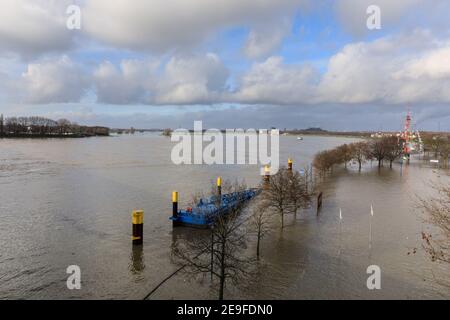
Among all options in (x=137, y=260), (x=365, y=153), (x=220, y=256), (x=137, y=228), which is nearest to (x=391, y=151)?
(x=365, y=153)

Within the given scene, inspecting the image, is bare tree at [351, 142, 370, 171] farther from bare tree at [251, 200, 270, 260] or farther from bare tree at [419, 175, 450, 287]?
bare tree at [251, 200, 270, 260]

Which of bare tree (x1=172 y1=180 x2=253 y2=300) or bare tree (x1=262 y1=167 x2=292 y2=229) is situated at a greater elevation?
bare tree (x1=262 y1=167 x2=292 y2=229)

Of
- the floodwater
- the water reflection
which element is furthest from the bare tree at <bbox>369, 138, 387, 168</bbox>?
the water reflection

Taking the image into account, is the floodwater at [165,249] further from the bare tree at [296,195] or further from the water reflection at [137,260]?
the bare tree at [296,195]

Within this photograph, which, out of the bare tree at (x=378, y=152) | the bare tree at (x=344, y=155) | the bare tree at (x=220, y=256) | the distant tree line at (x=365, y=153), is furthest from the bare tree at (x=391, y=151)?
the bare tree at (x=220, y=256)

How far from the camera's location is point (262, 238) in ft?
64.5

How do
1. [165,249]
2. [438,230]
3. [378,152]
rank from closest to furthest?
[165,249] → [438,230] → [378,152]

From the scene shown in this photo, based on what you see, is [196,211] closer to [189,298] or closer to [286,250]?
[286,250]

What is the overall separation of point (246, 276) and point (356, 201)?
18.9 m

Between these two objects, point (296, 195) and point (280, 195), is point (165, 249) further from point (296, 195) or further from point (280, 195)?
point (296, 195)

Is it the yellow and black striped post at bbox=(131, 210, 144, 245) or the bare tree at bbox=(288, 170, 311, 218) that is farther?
the bare tree at bbox=(288, 170, 311, 218)

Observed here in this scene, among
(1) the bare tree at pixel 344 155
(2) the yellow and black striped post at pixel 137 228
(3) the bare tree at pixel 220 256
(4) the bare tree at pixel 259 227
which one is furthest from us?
(1) the bare tree at pixel 344 155

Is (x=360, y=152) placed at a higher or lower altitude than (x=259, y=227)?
higher
